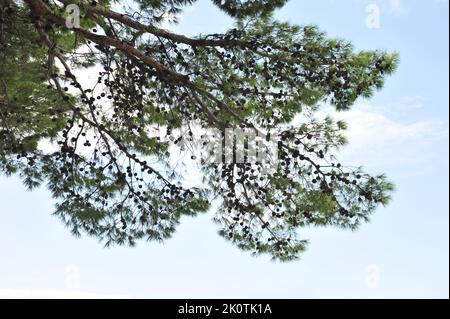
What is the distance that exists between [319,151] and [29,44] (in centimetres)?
365

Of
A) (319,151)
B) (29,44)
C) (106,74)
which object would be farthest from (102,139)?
(319,151)

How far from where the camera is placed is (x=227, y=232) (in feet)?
21.5

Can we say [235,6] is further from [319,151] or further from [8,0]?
[8,0]

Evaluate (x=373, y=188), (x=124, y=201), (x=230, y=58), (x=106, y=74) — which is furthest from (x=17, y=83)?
(x=373, y=188)

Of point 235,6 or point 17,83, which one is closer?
point 235,6

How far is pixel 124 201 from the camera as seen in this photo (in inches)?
238

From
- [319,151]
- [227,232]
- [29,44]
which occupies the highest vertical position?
[29,44]
